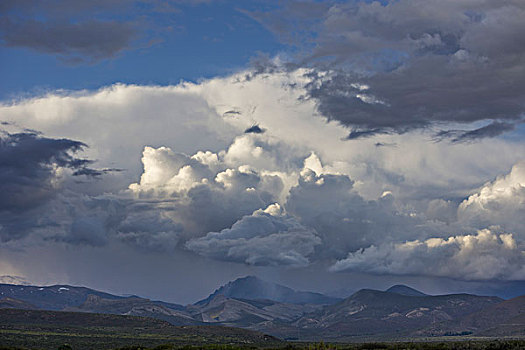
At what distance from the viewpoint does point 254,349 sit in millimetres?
174250

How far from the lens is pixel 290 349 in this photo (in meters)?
170

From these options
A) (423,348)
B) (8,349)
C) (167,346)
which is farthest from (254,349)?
(8,349)

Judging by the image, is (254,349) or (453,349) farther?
(254,349)

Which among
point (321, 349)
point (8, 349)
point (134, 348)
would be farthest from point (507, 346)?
point (8, 349)

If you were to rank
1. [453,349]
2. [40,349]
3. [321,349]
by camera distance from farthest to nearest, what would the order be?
[40,349] < [453,349] < [321,349]

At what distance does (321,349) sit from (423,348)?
26910 mm

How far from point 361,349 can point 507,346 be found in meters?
35.2

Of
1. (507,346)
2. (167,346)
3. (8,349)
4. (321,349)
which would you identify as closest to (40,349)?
(8,349)

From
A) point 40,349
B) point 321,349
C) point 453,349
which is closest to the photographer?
point 321,349

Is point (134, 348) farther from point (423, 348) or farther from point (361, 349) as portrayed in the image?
point (423, 348)

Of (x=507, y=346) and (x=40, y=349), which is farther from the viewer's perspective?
(x=40, y=349)

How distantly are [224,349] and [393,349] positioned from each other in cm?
4176

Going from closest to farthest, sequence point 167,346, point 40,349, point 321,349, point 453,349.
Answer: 1. point 321,349
2. point 453,349
3. point 167,346
4. point 40,349

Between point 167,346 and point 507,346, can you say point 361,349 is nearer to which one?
point 507,346
